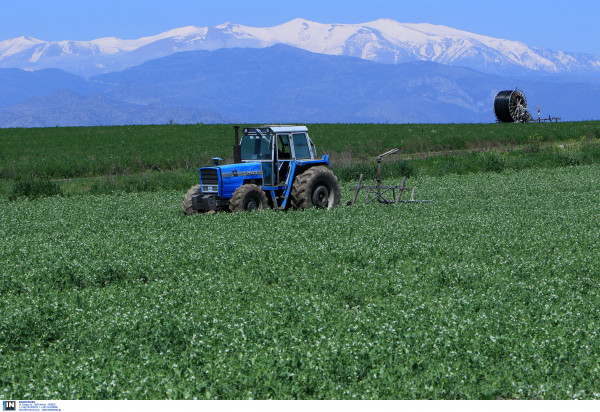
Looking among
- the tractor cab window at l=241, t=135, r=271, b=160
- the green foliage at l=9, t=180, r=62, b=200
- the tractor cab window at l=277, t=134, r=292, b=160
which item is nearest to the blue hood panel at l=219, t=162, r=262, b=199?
the tractor cab window at l=241, t=135, r=271, b=160

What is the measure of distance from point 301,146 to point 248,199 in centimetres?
267

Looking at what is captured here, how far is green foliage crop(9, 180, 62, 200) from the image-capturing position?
28.0 m

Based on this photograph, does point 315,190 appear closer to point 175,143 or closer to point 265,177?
point 265,177

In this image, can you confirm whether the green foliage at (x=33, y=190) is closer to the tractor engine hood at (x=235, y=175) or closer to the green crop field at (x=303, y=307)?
the green crop field at (x=303, y=307)

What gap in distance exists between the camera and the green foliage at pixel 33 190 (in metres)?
28.0

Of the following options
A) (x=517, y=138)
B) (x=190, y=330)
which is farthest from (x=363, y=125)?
(x=190, y=330)

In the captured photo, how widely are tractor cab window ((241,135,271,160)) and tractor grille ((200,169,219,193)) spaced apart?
133cm

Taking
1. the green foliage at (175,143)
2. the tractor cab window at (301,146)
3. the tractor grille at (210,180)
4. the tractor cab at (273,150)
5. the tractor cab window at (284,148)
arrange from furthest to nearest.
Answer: the green foliage at (175,143) < the tractor cab window at (301,146) < the tractor cab window at (284,148) < the tractor cab at (273,150) < the tractor grille at (210,180)

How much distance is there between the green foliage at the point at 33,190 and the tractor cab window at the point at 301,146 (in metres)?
12.8

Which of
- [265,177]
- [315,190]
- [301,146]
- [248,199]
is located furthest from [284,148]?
[248,199]

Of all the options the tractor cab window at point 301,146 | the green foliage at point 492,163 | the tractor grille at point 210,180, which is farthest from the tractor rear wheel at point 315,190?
the green foliage at point 492,163

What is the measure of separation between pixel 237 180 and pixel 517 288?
10334mm

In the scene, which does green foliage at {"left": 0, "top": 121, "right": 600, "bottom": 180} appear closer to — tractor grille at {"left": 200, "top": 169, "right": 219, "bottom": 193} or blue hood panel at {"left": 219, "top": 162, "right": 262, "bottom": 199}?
tractor grille at {"left": 200, "top": 169, "right": 219, "bottom": 193}

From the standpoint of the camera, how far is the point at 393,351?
809cm
